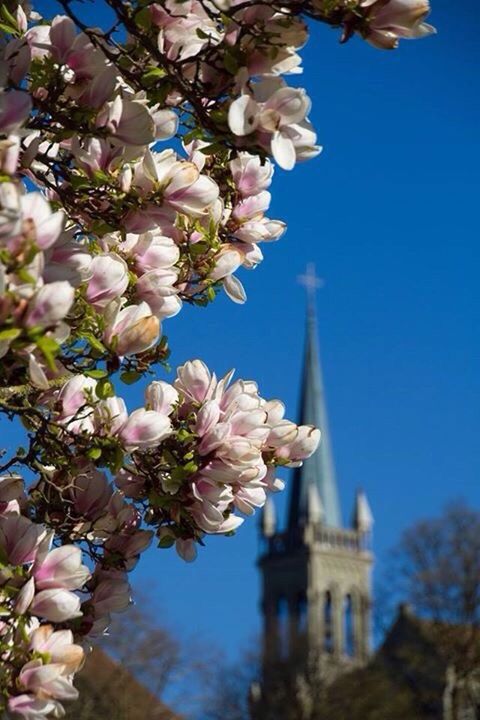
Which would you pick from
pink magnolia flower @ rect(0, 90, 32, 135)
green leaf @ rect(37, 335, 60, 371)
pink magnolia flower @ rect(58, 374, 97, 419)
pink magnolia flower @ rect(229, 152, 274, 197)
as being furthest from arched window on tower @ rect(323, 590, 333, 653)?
green leaf @ rect(37, 335, 60, 371)

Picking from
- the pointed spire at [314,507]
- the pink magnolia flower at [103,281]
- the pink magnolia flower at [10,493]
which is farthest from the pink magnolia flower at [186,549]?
the pointed spire at [314,507]

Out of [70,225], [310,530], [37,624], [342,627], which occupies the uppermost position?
[310,530]

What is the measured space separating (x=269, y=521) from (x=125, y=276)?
85.9 meters

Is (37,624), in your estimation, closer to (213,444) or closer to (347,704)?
(213,444)

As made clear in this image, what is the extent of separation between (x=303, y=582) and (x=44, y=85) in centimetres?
8235

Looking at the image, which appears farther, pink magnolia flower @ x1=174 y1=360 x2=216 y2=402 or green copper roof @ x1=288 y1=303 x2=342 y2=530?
green copper roof @ x1=288 y1=303 x2=342 y2=530

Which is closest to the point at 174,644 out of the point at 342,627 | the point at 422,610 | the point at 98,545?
the point at 422,610

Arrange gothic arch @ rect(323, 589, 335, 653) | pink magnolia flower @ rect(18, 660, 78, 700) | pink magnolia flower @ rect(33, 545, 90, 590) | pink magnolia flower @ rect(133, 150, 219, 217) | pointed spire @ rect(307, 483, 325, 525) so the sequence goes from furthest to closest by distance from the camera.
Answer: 1. pointed spire @ rect(307, 483, 325, 525)
2. gothic arch @ rect(323, 589, 335, 653)
3. pink magnolia flower @ rect(133, 150, 219, 217)
4. pink magnolia flower @ rect(33, 545, 90, 590)
5. pink magnolia flower @ rect(18, 660, 78, 700)

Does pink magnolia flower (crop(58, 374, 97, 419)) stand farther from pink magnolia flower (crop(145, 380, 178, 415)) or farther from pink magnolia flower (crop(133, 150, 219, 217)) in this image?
pink magnolia flower (crop(133, 150, 219, 217))

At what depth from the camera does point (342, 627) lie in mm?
81500

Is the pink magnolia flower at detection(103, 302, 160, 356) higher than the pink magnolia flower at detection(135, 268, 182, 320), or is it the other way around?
the pink magnolia flower at detection(135, 268, 182, 320)

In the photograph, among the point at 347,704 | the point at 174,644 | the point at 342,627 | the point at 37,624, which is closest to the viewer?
the point at 37,624

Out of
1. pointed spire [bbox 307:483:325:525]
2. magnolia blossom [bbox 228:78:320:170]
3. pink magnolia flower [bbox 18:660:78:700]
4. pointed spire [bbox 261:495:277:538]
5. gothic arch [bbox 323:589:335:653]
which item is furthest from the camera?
pointed spire [bbox 261:495:277:538]

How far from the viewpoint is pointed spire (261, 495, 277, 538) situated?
88.2 m
